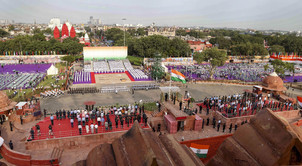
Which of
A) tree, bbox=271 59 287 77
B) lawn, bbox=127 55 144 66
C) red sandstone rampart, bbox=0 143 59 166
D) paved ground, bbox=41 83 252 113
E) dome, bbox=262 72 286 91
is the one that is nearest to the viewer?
red sandstone rampart, bbox=0 143 59 166

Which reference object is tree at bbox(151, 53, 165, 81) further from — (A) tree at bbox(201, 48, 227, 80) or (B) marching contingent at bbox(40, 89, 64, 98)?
(B) marching contingent at bbox(40, 89, 64, 98)

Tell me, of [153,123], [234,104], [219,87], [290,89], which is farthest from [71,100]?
[290,89]

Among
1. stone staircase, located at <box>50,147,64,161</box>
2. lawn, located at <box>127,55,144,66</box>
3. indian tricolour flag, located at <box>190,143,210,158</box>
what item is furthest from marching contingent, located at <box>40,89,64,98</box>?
lawn, located at <box>127,55,144,66</box>

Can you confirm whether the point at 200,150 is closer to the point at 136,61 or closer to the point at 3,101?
the point at 3,101

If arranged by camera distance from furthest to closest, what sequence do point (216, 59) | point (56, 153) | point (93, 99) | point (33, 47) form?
point (33, 47) → point (216, 59) → point (93, 99) → point (56, 153)

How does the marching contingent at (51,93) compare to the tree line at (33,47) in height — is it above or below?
below

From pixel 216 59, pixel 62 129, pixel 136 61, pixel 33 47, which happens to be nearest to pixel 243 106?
pixel 62 129

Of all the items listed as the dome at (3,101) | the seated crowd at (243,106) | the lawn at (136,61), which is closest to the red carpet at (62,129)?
the dome at (3,101)

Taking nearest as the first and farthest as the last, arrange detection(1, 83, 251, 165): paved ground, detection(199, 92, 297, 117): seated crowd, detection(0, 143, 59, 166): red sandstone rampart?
1. detection(0, 143, 59, 166): red sandstone rampart
2. detection(1, 83, 251, 165): paved ground
3. detection(199, 92, 297, 117): seated crowd

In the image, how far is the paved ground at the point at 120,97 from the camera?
884 inches

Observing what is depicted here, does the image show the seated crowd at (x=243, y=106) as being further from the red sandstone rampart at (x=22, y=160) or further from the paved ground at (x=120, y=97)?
the red sandstone rampart at (x=22, y=160)

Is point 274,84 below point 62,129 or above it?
above

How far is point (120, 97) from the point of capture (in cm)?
→ 2561

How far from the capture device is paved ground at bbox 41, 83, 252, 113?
22453 millimetres
